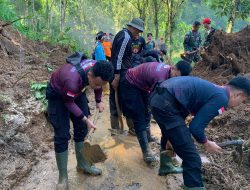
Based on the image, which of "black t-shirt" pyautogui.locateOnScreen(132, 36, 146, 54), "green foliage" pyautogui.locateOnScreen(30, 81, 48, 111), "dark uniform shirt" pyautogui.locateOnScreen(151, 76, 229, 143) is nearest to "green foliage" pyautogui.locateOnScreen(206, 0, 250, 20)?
"black t-shirt" pyautogui.locateOnScreen(132, 36, 146, 54)

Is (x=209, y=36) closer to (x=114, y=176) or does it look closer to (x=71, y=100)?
(x=114, y=176)

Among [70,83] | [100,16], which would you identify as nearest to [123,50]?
[70,83]

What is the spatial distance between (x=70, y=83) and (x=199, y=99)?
1410mm

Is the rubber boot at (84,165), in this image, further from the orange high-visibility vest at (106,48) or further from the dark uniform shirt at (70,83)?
the orange high-visibility vest at (106,48)

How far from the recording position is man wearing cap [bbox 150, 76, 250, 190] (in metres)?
3.46

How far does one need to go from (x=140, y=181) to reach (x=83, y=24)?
42418 mm

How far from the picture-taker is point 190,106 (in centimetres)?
369

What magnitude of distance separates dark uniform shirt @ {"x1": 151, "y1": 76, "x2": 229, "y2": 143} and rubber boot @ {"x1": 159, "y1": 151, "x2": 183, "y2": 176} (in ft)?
3.56

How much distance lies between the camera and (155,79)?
4.68m

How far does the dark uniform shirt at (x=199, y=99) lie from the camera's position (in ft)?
11.2

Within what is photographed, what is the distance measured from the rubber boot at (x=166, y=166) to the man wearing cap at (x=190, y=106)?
0.86 metres

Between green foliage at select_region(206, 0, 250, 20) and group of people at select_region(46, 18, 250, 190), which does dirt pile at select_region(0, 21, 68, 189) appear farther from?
green foliage at select_region(206, 0, 250, 20)

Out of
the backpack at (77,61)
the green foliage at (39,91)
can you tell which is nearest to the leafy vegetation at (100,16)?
the green foliage at (39,91)

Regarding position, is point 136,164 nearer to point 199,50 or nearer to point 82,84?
point 82,84
